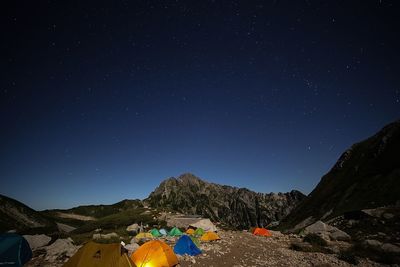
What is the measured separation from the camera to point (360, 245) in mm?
23172

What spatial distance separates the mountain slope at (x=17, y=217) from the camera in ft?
288

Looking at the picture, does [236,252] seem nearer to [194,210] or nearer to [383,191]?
[383,191]

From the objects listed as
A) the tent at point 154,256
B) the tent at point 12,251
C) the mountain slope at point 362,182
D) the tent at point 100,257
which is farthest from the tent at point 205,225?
the tent at point 100,257

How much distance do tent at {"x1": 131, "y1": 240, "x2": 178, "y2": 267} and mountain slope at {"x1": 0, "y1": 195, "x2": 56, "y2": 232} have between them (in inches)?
3424

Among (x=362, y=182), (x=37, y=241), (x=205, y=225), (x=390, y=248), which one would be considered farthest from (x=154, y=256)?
(x=362, y=182)

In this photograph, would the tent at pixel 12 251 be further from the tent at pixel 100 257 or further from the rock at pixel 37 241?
the tent at pixel 100 257

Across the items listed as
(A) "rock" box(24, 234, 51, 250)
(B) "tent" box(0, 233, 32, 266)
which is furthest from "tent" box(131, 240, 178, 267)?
(A) "rock" box(24, 234, 51, 250)

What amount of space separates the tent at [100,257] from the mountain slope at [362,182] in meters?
44.7

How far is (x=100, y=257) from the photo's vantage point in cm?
1216

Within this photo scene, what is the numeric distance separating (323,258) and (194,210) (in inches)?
7135

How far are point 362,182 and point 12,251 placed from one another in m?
64.8

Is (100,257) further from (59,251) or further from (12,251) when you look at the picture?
(59,251)

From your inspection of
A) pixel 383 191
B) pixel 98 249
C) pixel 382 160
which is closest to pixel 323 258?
pixel 98 249

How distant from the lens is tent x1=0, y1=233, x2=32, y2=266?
15238 mm
